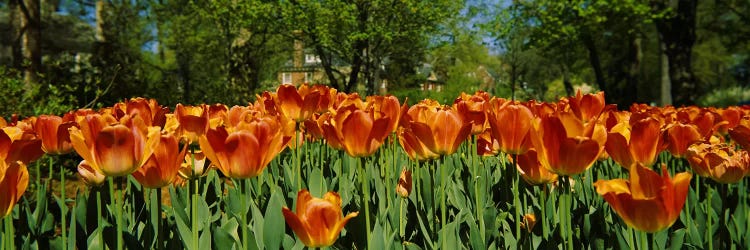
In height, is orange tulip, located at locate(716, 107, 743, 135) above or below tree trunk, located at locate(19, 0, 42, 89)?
below

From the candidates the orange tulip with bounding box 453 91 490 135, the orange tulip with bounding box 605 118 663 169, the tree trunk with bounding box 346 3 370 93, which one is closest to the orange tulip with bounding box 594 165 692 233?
the orange tulip with bounding box 605 118 663 169

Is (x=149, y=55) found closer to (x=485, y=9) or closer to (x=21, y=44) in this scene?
(x=485, y=9)

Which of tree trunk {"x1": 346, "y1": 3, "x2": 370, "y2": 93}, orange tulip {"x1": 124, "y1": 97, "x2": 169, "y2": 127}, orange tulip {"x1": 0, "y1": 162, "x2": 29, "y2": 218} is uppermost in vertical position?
tree trunk {"x1": 346, "y1": 3, "x2": 370, "y2": 93}

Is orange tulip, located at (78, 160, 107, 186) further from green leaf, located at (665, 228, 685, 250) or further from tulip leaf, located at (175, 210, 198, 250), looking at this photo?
green leaf, located at (665, 228, 685, 250)

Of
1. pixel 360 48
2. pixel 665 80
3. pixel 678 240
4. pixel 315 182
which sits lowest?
pixel 678 240

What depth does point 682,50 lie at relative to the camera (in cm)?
1459

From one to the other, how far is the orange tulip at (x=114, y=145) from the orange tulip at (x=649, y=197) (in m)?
1.04

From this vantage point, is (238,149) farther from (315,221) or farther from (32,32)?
(32,32)

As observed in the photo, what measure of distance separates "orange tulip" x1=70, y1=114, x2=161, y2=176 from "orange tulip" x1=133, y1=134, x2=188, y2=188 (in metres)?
0.06

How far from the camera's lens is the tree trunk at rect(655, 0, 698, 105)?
14492 millimetres

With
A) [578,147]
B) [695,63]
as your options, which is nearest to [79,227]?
[578,147]

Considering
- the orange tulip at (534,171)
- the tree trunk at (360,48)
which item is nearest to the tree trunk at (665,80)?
the tree trunk at (360,48)

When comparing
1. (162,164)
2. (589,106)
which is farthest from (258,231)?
(589,106)

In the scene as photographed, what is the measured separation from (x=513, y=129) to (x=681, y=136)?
33.3 inches
